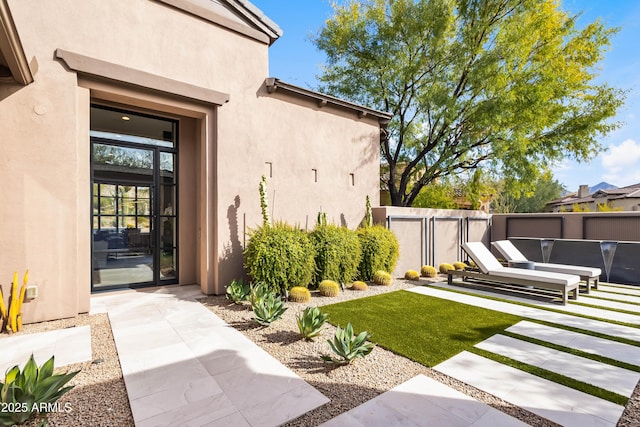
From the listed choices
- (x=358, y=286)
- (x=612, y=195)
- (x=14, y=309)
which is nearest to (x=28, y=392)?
(x=14, y=309)

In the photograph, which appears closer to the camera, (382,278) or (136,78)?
(136,78)

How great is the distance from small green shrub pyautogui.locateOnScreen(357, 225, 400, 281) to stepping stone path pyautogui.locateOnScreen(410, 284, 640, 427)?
3657 millimetres

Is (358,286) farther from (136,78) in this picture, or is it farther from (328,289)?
(136,78)

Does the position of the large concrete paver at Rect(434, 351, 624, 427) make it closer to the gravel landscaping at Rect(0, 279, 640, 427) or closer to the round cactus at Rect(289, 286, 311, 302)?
the gravel landscaping at Rect(0, 279, 640, 427)

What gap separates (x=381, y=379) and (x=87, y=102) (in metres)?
6.97

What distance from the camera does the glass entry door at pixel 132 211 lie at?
21.9ft

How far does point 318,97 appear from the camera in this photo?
28.4 feet

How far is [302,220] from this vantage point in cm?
846

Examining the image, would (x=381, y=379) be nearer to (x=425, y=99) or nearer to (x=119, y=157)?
(x=119, y=157)

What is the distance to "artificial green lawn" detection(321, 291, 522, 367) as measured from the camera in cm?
417

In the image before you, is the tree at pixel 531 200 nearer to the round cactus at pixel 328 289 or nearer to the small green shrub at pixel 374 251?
the small green shrub at pixel 374 251

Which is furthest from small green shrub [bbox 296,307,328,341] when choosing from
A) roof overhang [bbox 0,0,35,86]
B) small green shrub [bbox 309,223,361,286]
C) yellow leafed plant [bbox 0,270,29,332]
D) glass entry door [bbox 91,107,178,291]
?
roof overhang [bbox 0,0,35,86]

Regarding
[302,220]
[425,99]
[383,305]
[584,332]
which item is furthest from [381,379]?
[425,99]

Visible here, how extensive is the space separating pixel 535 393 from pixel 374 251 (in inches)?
216
